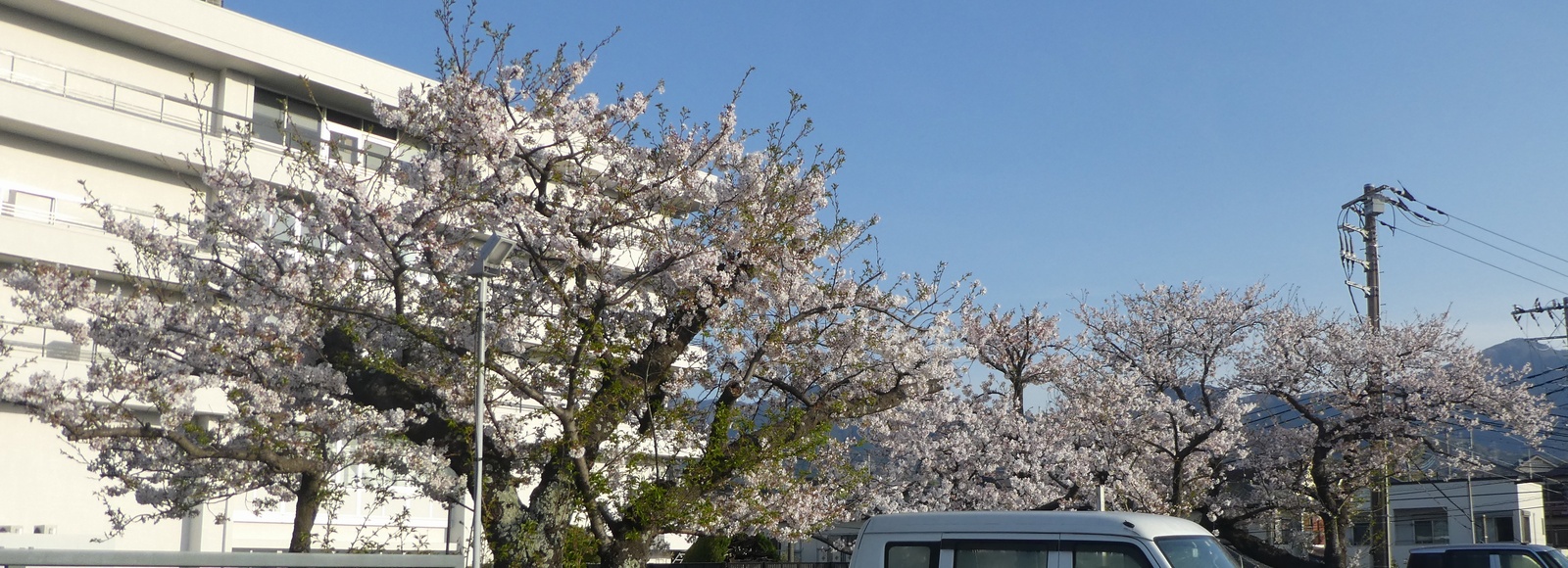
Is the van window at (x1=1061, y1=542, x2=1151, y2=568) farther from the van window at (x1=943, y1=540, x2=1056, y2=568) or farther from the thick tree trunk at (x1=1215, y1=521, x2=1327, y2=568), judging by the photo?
the thick tree trunk at (x1=1215, y1=521, x2=1327, y2=568)

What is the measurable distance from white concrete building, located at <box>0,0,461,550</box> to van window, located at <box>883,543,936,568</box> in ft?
48.5

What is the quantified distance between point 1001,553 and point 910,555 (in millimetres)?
950

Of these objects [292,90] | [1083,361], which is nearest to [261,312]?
[292,90]

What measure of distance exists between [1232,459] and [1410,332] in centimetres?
527

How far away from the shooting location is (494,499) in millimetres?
13977

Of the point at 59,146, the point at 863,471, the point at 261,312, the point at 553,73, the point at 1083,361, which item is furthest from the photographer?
the point at 1083,361

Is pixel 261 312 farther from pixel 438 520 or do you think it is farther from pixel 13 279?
pixel 438 520

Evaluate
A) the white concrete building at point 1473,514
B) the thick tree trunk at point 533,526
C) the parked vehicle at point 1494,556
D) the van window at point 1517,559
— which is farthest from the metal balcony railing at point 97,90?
the white concrete building at point 1473,514

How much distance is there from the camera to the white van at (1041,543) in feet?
32.9

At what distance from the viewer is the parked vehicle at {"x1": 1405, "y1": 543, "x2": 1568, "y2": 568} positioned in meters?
16.6

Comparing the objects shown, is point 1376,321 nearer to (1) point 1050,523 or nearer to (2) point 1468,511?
(1) point 1050,523

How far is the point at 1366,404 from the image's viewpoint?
27.4 meters

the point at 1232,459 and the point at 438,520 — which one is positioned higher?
the point at 1232,459

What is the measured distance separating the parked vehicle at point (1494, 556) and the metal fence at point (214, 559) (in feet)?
46.8
